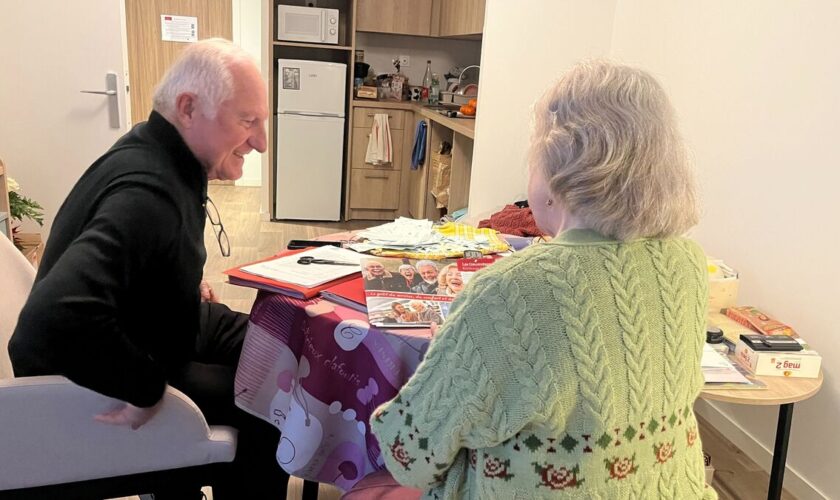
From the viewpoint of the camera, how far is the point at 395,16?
16.6 ft

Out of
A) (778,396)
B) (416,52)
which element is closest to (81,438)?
(778,396)

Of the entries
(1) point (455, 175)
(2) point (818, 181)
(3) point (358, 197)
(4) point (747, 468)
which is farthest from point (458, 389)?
(3) point (358, 197)

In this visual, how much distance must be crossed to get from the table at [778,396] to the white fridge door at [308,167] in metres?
3.83

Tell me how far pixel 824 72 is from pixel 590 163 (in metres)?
1.53

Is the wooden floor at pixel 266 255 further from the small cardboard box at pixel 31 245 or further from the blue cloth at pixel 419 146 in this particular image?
the small cardboard box at pixel 31 245

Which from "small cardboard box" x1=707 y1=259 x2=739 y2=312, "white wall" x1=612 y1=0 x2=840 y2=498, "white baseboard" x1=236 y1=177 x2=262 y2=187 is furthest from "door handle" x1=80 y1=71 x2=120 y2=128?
"white baseboard" x1=236 y1=177 x2=262 y2=187

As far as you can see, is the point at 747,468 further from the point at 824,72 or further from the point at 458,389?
the point at 458,389

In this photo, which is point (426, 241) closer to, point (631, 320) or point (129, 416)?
point (129, 416)

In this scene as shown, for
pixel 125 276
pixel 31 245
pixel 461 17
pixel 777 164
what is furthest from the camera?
pixel 461 17

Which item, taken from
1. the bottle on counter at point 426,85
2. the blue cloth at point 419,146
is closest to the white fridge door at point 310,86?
the blue cloth at point 419,146

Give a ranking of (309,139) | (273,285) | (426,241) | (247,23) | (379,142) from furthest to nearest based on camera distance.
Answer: (247,23) < (379,142) < (309,139) < (426,241) < (273,285)

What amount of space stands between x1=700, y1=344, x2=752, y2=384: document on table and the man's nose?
1172mm

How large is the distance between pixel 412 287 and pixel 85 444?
0.75 meters

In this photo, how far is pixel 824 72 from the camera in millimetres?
2039
